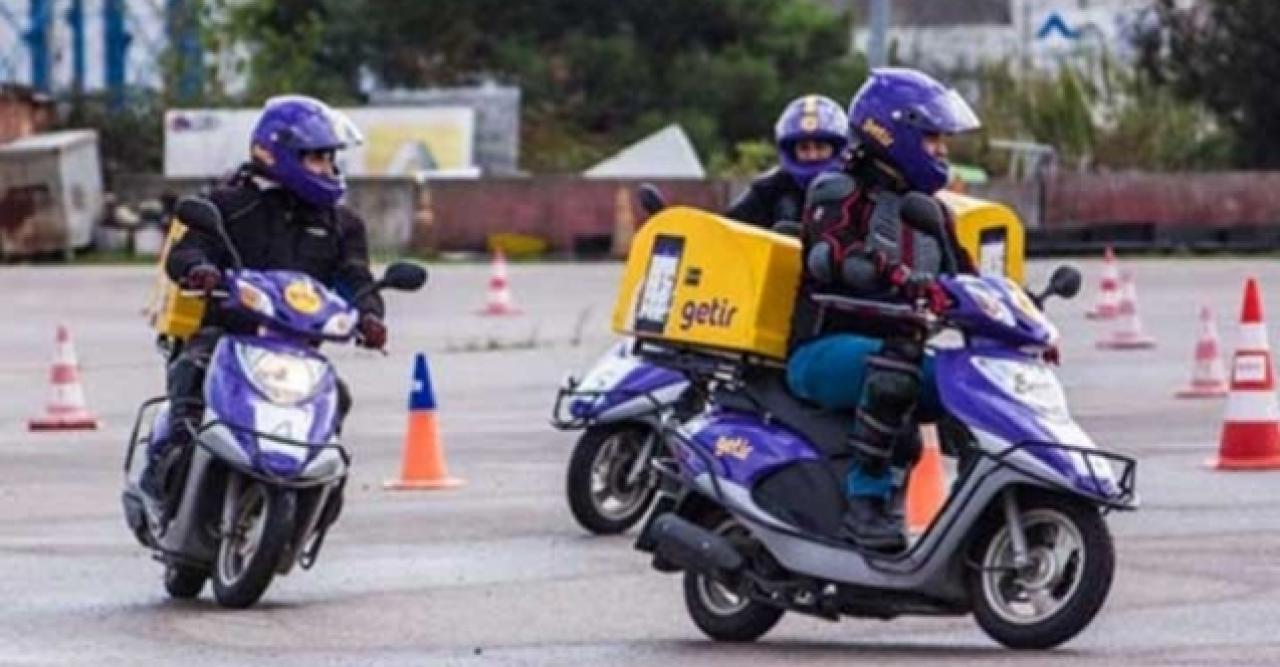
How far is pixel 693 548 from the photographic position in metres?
10.8

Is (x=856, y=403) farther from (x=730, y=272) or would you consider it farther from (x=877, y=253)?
(x=730, y=272)

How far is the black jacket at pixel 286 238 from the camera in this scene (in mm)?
12344

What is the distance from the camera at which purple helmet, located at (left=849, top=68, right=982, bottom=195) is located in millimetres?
10562

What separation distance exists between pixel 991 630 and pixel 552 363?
55.2 feet

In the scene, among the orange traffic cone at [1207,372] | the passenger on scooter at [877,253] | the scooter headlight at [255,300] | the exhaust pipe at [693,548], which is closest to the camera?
the passenger on scooter at [877,253]

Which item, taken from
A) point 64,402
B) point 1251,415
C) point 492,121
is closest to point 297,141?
point 1251,415

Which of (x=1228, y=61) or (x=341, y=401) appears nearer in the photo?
(x=341, y=401)

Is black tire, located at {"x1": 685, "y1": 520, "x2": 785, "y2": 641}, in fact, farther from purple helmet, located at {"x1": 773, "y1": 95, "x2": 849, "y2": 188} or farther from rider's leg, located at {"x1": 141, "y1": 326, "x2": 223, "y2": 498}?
purple helmet, located at {"x1": 773, "y1": 95, "x2": 849, "y2": 188}

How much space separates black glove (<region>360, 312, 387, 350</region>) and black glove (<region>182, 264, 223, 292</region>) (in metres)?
0.56

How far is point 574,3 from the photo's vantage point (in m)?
70.5

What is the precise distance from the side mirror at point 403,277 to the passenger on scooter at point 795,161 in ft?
6.24

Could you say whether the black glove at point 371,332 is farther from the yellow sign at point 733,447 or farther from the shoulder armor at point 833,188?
the shoulder armor at point 833,188

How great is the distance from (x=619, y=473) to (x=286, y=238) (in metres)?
2.67

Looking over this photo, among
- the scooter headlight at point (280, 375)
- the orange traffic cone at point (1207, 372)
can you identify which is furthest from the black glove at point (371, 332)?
the orange traffic cone at point (1207, 372)
